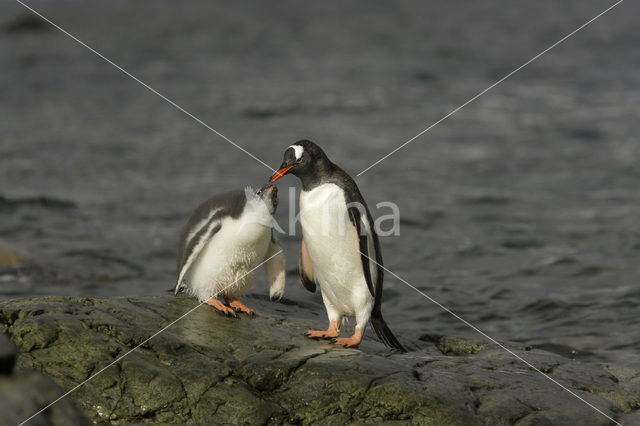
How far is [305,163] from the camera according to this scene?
18.9 feet

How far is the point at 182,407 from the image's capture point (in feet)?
16.0

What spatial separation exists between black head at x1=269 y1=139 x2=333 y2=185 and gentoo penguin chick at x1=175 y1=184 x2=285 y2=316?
0.35 metres

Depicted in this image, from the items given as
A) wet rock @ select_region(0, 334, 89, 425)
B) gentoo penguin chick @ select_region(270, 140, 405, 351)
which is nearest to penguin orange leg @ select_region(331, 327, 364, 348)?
gentoo penguin chick @ select_region(270, 140, 405, 351)

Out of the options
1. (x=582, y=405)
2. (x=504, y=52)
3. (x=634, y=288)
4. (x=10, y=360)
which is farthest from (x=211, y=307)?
(x=504, y=52)

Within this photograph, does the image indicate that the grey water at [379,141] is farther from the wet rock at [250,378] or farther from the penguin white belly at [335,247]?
the wet rock at [250,378]

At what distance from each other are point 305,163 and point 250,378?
58.9 inches

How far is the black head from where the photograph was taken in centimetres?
573

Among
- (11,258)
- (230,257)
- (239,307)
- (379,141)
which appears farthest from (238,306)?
(379,141)

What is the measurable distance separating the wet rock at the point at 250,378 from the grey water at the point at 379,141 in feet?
6.73

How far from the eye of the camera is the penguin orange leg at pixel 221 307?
6130 mm

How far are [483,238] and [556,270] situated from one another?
181 centimetres

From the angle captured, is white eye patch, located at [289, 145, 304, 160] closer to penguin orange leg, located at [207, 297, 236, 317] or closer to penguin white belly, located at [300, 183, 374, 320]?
penguin white belly, located at [300, 183, 374, 320]

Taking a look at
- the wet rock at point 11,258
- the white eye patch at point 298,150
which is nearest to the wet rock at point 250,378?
the white eye patch at point 298,150

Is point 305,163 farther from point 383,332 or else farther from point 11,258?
point 11,258
